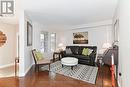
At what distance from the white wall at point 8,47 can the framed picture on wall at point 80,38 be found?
398 centimetres

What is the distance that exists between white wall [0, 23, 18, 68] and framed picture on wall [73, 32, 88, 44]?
13.1 ft

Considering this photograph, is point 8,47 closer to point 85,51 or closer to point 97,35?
point 85,51

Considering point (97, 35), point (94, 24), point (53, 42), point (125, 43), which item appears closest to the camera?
point (125, 43)

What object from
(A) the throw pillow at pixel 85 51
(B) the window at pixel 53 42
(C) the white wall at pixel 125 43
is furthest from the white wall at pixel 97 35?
(C) the white wall at pixel 125 43

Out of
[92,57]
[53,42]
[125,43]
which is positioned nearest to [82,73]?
[92,57]

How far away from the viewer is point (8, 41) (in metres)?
7.31

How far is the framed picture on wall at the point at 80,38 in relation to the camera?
847 centimetres

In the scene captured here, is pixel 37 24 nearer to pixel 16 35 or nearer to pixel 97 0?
pixel 16 35

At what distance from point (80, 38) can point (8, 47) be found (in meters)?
4.61

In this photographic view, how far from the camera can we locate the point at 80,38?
28.7 feet

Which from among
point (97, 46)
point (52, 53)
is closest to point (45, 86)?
point (97, 46)

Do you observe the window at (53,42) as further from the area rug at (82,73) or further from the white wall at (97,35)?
the area rug at (82,73)

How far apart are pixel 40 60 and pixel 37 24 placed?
3015mm

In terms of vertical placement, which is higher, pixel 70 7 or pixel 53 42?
pixel 70 7
